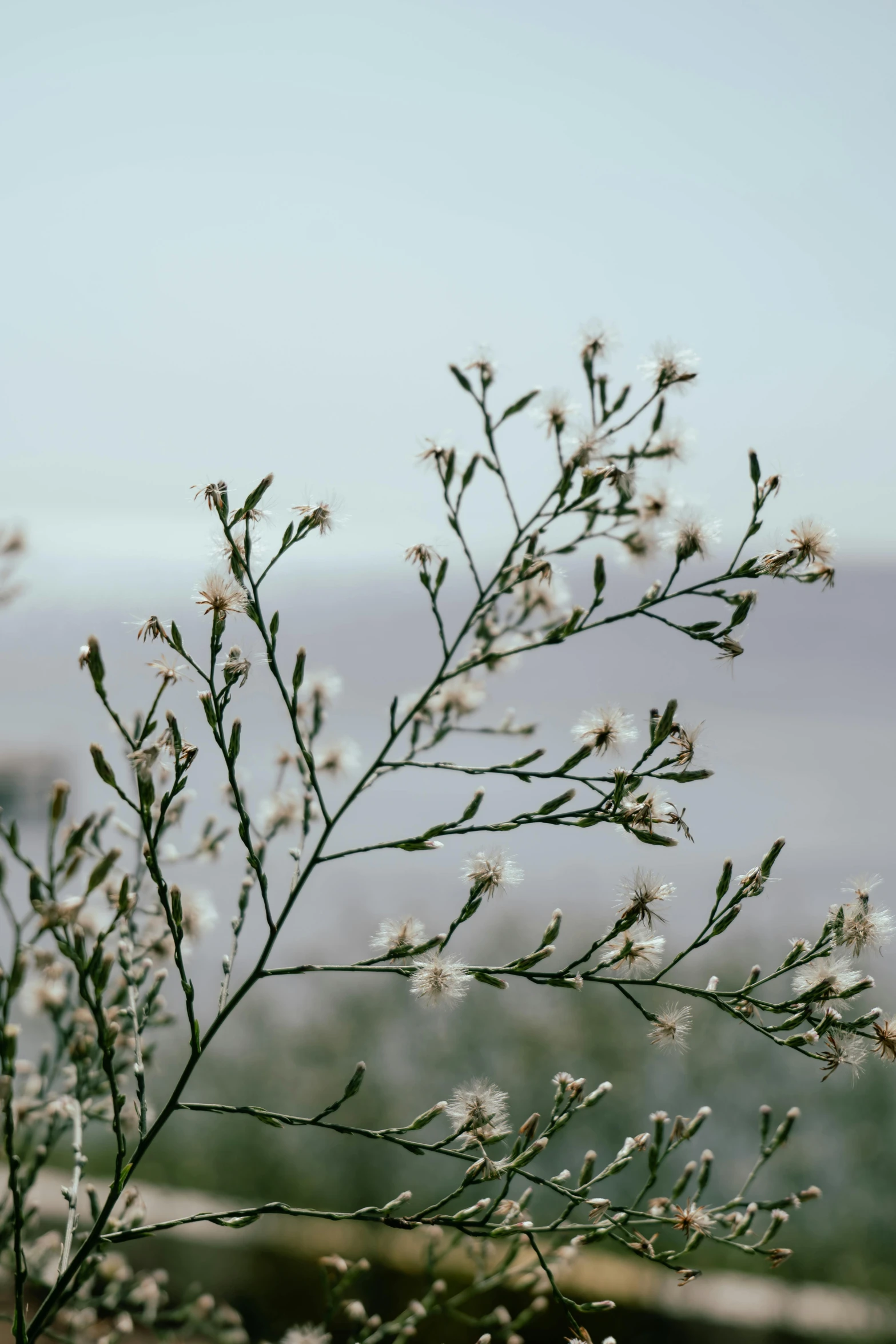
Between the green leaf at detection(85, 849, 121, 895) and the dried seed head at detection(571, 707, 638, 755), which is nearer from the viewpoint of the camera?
the green leaf at detection(85, 849, 121, 895)

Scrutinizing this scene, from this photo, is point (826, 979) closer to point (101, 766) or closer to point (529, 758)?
point (529, 758)

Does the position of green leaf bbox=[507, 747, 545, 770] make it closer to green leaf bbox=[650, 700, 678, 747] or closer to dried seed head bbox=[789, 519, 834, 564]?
green leaf bbox=[650, 700, 678, 747]

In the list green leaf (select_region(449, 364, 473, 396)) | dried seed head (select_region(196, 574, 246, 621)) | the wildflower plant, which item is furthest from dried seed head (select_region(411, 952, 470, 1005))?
green leaf (select_region(449, 364, 473, 396))

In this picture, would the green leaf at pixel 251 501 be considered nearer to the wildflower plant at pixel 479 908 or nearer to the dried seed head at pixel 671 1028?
the wildflower plant at pixel 479 908

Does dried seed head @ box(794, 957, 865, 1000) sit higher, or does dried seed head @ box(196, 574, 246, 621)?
dried seed head @ box(196, 574, 246, 621)

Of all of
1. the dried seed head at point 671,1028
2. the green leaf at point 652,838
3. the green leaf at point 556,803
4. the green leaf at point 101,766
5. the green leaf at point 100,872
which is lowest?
the dried seed head at point 671,1028

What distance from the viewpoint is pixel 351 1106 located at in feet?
10.1

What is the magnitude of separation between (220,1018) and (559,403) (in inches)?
24.0

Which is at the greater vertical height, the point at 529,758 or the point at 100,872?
the point at 529,758

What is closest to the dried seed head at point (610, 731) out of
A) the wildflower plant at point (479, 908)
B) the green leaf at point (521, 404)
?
the wildflower plant at point (479, 908)

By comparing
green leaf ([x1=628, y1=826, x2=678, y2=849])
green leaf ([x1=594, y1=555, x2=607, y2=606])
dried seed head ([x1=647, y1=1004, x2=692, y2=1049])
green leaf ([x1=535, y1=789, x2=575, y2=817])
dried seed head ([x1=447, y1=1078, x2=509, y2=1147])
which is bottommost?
dried seed head ([x1=447, y1=1078, x2=509, y2=1147])

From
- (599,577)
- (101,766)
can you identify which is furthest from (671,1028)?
(101,766)

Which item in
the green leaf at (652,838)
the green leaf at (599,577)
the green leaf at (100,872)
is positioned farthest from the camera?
the green leaf at (599,577)

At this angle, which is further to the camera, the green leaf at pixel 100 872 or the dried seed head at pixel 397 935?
the dried seed head at pixel 397 935
